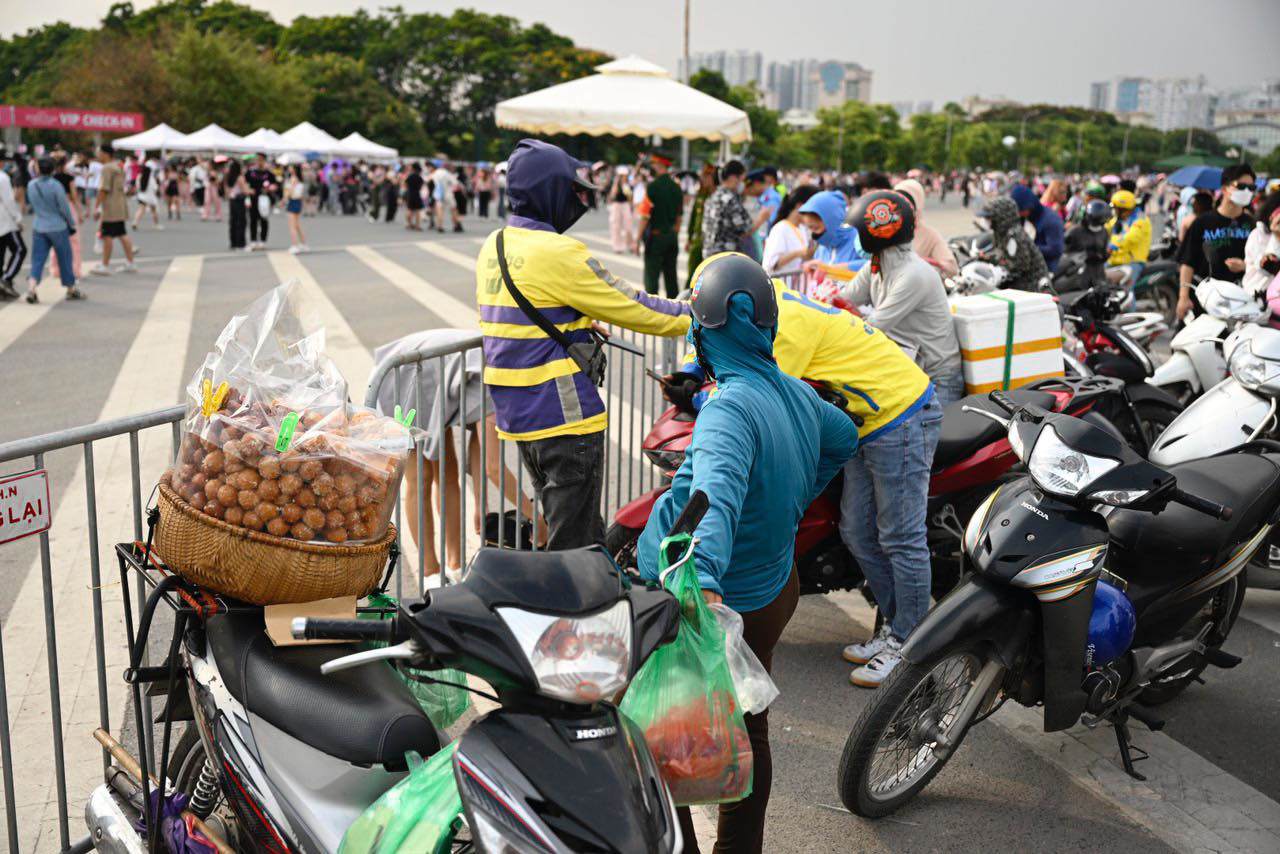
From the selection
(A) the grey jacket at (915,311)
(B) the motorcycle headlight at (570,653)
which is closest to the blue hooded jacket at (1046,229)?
(A) the grey jacket at (915,311)

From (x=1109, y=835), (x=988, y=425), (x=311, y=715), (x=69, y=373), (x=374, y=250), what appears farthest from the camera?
(x=374, y=250)

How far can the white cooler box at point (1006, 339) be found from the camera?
5.64 m

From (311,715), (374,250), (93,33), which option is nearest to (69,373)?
(311,715)

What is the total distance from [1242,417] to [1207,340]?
2281mm

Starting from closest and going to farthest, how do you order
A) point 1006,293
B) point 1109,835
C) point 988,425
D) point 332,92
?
point 1109,835 < point 988,425 < point 1006,293 < point 332,92

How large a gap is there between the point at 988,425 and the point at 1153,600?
3.65ft

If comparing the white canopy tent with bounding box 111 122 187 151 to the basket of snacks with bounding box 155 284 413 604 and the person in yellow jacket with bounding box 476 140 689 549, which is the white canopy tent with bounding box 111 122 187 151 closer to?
the person in yellow jacket with bounding box 476 140 689 549

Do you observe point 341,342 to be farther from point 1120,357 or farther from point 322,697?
point 322,697

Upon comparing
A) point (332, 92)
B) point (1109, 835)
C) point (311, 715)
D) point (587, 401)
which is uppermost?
point (332, 92)

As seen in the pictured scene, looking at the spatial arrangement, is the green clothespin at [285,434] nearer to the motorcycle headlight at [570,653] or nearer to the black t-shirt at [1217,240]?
the motorcycle headlight at [570,653]

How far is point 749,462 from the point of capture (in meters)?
2.70

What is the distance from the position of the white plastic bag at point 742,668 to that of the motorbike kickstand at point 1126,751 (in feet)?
6.88

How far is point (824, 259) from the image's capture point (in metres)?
7.90

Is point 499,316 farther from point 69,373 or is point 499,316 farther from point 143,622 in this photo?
point 69,373
